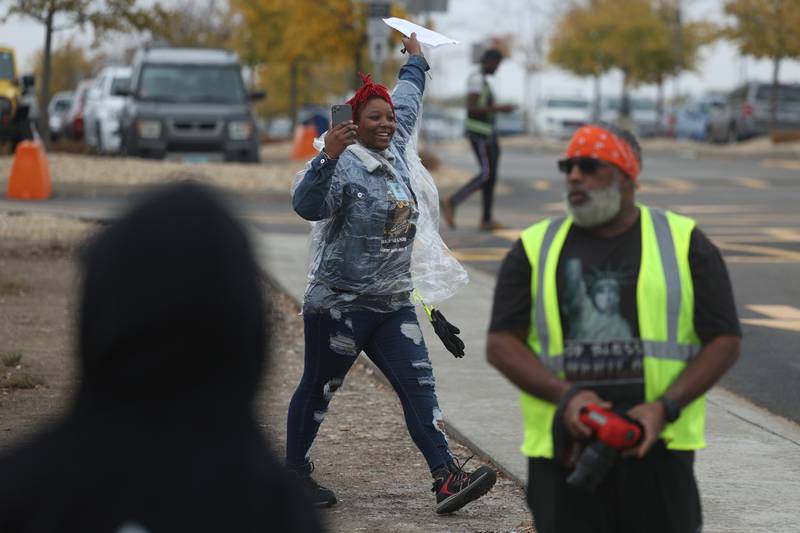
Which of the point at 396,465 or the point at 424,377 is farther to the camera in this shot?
the point at 396,465

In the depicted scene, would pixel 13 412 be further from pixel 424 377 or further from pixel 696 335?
pixel 696 335

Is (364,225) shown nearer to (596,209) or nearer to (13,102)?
(596,209)

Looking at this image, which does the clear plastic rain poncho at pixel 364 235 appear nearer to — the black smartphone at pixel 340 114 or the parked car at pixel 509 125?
the black smartphone at pixel 340 114

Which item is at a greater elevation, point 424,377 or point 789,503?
point 424,377

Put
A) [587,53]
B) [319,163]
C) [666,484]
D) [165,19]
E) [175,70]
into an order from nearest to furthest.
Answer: [666,484] < [319,163] < [175,70] < [165,19] < [587,53]

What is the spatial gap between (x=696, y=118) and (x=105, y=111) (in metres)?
26.3

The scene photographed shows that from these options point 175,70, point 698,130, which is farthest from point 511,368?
point 698,130

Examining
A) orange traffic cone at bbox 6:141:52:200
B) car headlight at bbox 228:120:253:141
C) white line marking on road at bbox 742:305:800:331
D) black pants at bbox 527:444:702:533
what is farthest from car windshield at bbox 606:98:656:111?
black pants at bbox 527:444:702:533

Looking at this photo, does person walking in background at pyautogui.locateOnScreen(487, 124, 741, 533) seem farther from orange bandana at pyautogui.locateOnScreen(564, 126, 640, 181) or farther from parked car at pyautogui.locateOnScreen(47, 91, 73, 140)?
parked car at pyautogui.locateOnScreen(47, 91, 73, 140)

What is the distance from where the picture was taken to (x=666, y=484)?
3.53m

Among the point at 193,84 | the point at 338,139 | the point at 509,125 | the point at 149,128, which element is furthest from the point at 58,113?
the point at 338,139

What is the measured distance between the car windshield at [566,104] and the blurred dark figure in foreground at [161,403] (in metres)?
57.3

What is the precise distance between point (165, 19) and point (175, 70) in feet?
→ 10.7

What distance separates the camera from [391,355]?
600 cm
